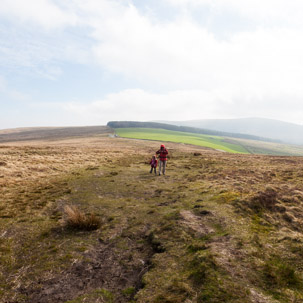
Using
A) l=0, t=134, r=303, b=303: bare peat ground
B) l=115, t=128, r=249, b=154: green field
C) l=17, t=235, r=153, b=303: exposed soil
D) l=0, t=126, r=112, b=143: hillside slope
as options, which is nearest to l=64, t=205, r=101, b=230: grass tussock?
l=0, t=134, r=303, b=303: bare peat ground

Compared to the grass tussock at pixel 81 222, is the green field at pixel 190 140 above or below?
above

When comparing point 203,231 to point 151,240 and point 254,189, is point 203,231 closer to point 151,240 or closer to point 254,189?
point 151,240

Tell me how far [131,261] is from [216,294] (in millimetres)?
2726

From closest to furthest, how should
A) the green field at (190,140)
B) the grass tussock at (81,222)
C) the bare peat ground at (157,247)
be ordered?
the bare peat ground at (157,247) → the grass tussock at (81,222) → the green field at (190,140)

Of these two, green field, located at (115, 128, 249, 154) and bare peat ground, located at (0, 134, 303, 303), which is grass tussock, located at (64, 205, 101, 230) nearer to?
bare peat ground, located at (0, 134, 303, 303)

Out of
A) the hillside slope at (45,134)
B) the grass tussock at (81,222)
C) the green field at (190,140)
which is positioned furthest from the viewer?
the hillside slope at (45,134)

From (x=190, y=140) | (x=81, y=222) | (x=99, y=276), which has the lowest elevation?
(x=99, y=276)

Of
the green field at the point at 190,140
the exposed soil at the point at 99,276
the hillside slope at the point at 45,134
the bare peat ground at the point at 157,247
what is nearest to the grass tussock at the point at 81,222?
the bare peat ground at the point at 157,247

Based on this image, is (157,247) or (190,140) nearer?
(157,247)

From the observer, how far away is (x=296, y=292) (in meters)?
4.38

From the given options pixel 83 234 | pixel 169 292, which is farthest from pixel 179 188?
pixel 169 292

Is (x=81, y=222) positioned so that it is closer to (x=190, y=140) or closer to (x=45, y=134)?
(x=190, y=140)

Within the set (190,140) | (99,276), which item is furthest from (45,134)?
(99,276)

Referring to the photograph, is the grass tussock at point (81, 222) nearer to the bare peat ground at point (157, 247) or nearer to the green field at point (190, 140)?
the bare peat ground at point (157, 247)
